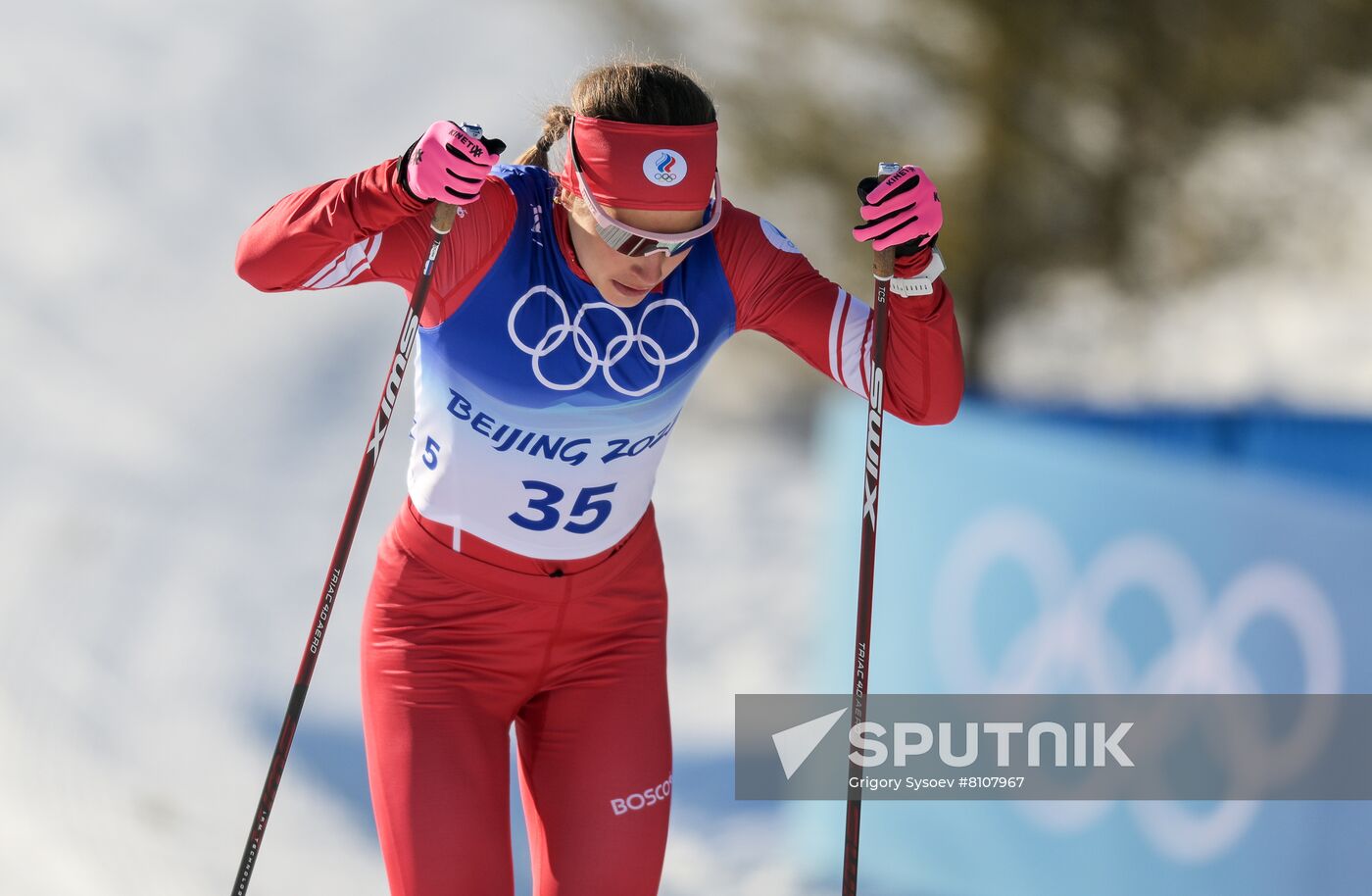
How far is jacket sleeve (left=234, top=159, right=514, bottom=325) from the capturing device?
2.29 metres

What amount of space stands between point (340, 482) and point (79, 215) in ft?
10.8

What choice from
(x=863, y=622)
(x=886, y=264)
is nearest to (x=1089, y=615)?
(x=863, y=622)

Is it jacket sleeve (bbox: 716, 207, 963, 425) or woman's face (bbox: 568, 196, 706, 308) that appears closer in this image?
woman's face (bbox: 568, 196, 706, 308)

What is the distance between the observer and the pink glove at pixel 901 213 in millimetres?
2381

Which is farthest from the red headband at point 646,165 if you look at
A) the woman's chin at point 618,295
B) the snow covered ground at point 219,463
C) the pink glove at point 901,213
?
the snow covered ground at point 219,463

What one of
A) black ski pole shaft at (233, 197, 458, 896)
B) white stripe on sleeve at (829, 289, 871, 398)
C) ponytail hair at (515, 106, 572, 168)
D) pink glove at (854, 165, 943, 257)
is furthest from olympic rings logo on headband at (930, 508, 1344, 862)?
black ski pole shaft at (233, 197, 458, 896)

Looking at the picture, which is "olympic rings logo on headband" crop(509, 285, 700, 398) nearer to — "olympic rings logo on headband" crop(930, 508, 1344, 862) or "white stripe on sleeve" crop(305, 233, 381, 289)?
"white stripe on sleeve" crop(305, 233, 381, 289)

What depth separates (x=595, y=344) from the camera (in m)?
2.46

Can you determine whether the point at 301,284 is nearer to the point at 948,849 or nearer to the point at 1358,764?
the point at 1358,764

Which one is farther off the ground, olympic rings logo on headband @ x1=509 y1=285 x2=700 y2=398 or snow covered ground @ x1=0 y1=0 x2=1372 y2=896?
snow covered ground @ x1=0 y1=0 x2=1372 y2=896

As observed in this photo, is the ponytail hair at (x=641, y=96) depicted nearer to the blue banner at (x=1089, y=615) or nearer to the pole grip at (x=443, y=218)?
the pole grip at (x=443, y=218)

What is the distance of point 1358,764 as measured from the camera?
10.1ft

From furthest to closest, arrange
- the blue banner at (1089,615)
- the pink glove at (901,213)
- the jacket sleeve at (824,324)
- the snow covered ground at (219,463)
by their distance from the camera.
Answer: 1. the snow covered ground at (219,463)
2. the blue banner at (1089,615)
3. the jacket sleeve at (824,324)
4. the pink glove at (901,213)

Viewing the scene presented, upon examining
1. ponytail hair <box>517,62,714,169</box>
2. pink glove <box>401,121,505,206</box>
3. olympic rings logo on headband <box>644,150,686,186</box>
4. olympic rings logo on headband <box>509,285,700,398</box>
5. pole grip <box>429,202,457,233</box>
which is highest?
ponytail hair <box>517,62,714,169</box>
